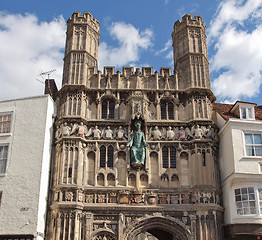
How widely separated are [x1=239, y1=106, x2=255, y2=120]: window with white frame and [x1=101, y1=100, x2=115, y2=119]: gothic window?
9.33 metres

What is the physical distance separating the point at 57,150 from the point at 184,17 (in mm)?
15052

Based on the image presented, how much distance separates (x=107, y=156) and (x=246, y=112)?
10302mm

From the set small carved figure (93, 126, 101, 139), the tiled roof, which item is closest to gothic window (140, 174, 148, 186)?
small carved figure (93, 126, 101, 139)

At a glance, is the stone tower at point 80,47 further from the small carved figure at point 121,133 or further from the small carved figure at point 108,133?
the small carved figure at point 121,133

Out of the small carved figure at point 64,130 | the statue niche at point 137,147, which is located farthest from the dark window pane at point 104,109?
the small carved figure at point 64,130

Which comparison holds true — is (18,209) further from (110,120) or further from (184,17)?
(184,17)

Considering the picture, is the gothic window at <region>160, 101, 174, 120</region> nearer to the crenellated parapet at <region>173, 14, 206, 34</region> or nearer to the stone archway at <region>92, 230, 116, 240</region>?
the crenellated parapet at <region>173, 14, 206, 34</region>

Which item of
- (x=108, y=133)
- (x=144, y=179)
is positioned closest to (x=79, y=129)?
(x=108, y=133)

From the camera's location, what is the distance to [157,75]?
2875cm

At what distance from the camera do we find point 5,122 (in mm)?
25812

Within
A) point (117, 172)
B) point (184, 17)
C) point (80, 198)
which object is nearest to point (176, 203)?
point (117, 172)

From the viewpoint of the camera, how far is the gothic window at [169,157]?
26188 millimetres

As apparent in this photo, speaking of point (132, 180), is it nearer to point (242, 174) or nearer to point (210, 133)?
point (210, 133)

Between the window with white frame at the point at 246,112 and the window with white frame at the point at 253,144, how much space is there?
5.64 ft
